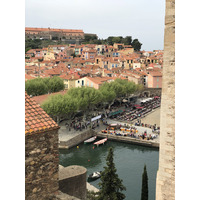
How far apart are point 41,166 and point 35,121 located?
36.4 inches

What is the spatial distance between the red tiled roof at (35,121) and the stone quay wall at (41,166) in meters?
0.10

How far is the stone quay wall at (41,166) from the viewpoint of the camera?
530 centimetres

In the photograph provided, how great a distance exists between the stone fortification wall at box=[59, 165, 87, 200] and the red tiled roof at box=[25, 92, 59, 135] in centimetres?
183

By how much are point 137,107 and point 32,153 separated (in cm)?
3743

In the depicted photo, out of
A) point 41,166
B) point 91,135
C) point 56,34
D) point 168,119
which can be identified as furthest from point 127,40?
point 168,119

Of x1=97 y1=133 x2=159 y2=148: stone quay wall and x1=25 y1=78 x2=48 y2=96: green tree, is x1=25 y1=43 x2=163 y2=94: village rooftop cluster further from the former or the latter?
x1=97 y1=133 x2=159 y2=148: stone quay wall

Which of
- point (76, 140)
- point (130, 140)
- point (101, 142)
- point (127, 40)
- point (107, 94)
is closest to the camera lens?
point (76, 140)

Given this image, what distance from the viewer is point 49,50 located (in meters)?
89.5

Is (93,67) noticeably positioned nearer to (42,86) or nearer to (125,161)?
(42,86)

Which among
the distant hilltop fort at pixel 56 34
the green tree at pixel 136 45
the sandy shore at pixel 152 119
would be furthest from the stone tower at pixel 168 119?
the distant hilltop fort at pixel 56 34

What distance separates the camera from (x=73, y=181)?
23.5 ft
